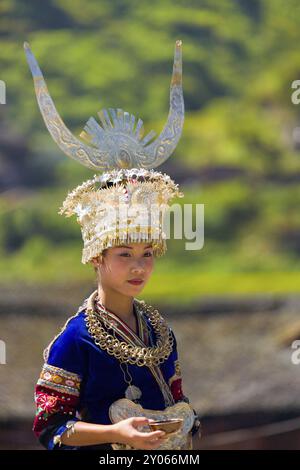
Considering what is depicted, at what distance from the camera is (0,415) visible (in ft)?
35.9

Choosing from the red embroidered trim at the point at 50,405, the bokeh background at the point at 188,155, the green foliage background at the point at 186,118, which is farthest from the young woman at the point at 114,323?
the green foliage background at the point at 186,118

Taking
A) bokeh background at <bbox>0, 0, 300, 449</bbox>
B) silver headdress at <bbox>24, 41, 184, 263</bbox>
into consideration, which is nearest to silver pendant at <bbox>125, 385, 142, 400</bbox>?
silver headdress at <bbox>24, 41, 184, 263</bbox>

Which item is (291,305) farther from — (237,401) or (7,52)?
(7,52)

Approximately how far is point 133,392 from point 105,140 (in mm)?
807

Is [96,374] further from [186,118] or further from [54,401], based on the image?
[186,118]

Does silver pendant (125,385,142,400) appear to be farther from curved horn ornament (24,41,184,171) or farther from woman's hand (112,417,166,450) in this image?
curved horn ornament (24,41,184,171)

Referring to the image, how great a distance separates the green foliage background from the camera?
671 inches

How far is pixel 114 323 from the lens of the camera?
378 cm

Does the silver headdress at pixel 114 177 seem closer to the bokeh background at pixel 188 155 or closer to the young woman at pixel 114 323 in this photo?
the young woman at pixel 114 323

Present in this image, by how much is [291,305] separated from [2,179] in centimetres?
536

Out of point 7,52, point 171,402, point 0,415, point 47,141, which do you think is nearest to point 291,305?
point 0,415

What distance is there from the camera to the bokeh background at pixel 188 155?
14156 mm

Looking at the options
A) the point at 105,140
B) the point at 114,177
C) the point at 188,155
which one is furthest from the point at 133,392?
the point at 188,155

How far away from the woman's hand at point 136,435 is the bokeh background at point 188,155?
9.49m
